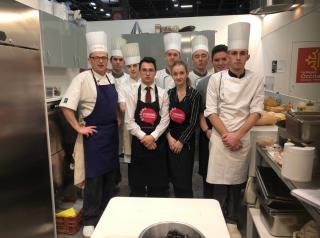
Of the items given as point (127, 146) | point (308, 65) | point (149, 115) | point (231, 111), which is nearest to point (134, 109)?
point (149, 115)

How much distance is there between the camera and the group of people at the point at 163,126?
1856 millimetres

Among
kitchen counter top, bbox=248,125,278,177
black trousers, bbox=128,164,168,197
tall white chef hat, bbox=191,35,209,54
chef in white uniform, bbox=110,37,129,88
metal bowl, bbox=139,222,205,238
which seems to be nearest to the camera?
metal bowl, bbox=139,222,205,238

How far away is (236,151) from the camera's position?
1.87 metres

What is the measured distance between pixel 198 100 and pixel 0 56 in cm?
128

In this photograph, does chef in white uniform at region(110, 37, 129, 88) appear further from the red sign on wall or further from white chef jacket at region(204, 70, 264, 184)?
the red sign on wall

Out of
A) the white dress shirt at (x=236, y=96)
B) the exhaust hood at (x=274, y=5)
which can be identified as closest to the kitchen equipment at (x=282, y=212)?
the white dress shirt at (x=236, y=96)

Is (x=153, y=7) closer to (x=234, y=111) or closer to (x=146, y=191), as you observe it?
(x=146, y=191)

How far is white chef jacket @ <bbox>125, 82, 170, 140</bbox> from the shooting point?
2.05 m

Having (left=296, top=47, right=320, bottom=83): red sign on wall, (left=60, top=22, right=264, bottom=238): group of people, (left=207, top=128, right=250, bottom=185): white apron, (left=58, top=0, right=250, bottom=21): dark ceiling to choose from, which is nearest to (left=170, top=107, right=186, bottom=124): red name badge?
(left=60, top=22, right=264, bottom=238): group of people

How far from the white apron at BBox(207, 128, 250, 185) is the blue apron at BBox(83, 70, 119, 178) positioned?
0.79m

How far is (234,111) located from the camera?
1847 millimetres

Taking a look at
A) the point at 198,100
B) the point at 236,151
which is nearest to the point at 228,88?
the point at 198,100

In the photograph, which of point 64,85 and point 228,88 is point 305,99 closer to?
point 228,88

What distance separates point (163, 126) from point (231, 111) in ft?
1.66
